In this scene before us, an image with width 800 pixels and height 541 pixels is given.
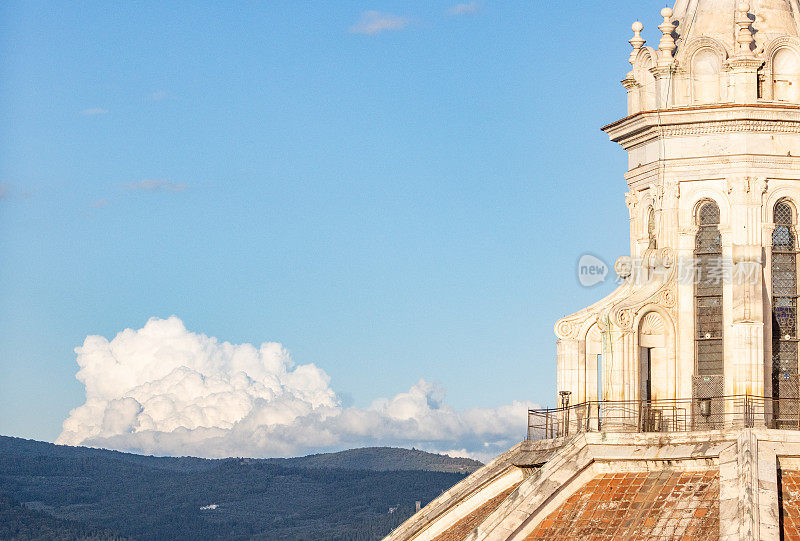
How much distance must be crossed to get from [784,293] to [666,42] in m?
7.22

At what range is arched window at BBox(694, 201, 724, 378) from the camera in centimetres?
4109

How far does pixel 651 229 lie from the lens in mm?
42688

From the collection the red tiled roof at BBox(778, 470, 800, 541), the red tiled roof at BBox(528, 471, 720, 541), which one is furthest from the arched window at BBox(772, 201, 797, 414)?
the red tiled roof at BBox(528, 471, 720, 541)

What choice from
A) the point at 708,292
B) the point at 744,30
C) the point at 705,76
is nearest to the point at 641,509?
the point at 708,292

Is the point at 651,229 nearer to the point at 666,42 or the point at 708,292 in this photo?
the point at 708,292

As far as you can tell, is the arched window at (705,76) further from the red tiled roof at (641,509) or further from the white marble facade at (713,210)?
the red tiled roof at (641,509)

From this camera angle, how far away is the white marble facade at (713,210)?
4062 cm

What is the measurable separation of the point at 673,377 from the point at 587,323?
2835mm

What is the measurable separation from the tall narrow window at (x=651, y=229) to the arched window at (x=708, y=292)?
1293 mm

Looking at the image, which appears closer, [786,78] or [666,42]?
[786,78]

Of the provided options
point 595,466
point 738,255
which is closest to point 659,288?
point 738,255

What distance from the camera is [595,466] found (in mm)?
39281

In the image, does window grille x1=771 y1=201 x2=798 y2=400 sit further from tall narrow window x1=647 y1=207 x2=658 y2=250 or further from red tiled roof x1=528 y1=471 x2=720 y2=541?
red tiled roof x1=528 y1=471 x2=720 y2=541

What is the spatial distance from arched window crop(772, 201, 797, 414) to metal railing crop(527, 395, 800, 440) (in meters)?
1.23
